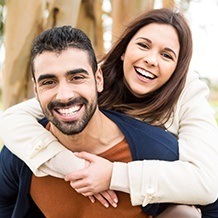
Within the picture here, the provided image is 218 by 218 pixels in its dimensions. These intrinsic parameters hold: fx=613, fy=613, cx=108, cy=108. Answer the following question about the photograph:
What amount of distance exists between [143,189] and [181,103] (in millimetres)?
342

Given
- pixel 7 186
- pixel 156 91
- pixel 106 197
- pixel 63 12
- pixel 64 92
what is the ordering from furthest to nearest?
1. pixel 63 12
2. pixel 156 91
3. pixel 7 186
4. pixel 106 197
5. pixel 64 92

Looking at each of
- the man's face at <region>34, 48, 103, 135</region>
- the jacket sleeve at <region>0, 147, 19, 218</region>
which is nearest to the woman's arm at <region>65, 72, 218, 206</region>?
the man's face at <region>34, 48, 103, 135</region>

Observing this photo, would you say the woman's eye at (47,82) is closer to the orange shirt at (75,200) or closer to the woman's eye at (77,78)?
the woman's eye at (77,78)

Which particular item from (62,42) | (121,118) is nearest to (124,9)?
(121,118)

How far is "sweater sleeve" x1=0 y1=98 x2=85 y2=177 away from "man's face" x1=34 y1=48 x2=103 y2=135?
8 cm

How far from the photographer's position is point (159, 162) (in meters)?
1.50

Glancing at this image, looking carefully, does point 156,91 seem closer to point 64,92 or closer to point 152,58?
point 152,58

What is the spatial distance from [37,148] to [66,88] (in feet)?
0.63

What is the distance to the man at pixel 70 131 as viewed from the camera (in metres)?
1.47

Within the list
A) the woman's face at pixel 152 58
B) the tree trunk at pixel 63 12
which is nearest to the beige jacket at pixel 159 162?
the woman's face at pixel 152 58

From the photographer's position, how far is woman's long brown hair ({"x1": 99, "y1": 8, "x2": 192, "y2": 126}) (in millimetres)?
1729

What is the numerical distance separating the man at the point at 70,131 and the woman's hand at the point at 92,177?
0.07m

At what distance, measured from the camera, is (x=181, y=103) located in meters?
1.72

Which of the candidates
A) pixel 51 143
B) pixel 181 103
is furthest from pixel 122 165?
pixel 181 103
